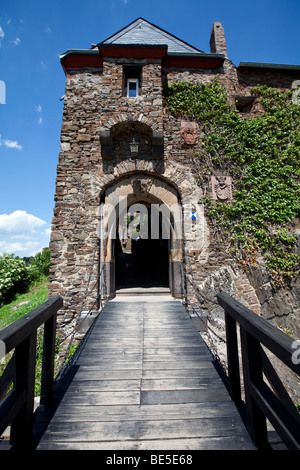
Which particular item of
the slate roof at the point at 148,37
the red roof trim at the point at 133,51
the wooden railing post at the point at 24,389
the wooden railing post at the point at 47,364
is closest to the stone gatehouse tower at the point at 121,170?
the red roof trim at the point at 133,51

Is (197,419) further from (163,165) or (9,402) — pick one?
(163,165)

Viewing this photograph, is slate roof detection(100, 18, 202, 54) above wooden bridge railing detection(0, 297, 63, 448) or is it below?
above

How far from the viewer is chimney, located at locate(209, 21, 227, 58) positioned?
6879 millimetres

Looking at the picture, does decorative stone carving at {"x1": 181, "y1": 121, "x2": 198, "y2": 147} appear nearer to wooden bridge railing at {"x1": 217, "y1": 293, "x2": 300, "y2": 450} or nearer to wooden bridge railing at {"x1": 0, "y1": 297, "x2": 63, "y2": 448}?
wooden bridge railing at {"x1": 217, "y1": 293, "x2": 300, "y2": 450}

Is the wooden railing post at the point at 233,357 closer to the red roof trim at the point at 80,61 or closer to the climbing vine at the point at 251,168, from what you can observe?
the climbing vine at the point at 251,168

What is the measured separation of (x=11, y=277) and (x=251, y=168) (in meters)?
10.8

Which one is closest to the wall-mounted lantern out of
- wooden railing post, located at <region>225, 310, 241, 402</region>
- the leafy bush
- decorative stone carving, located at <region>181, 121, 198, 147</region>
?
decorative stone carving, located at <region>181, 121, 198, 147</region>

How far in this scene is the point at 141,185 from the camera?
222 inches

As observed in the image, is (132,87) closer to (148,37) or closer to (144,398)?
(148,37)

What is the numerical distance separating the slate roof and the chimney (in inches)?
22.3

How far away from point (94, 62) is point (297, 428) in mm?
8325

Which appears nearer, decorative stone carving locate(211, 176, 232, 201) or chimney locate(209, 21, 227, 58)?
decorative stone carving locate(211, 176, 232, 201)

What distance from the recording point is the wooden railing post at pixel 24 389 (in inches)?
60.9

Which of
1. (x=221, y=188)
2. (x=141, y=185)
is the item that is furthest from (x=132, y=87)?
(x=221, y=188)
